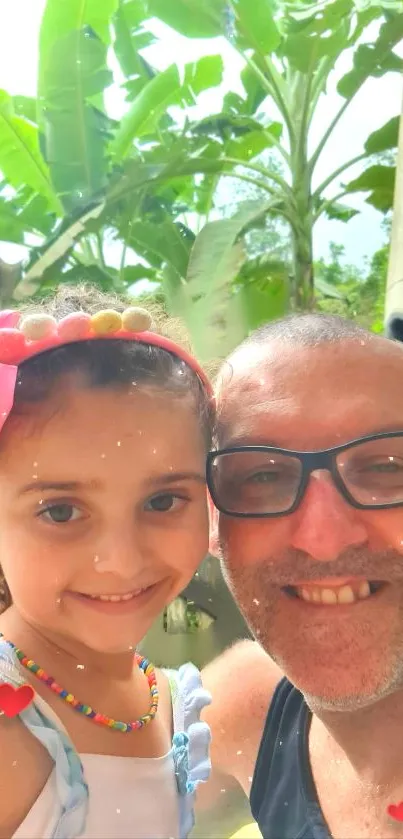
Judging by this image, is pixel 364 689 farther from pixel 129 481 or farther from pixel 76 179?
pixel 76 179

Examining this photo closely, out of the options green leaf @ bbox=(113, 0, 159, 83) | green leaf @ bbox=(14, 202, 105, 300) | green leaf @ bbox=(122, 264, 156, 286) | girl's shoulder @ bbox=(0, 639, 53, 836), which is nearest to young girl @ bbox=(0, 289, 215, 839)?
girl's shoulder @ bbox=(0, 639, 53, 836)

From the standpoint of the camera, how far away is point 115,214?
1.24m

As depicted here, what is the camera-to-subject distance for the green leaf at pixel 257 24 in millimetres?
1286

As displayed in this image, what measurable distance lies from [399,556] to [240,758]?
335mm

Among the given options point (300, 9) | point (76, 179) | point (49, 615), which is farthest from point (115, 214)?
point (49, 615)

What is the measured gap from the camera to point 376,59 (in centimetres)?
134

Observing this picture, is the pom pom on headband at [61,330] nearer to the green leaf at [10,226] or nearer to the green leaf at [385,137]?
the green leaf at [10,226]

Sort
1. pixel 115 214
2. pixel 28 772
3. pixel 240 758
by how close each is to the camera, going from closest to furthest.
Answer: pixel 28 772
pixel 240 758
pixel 115 214

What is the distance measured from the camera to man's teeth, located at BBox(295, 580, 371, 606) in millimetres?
571

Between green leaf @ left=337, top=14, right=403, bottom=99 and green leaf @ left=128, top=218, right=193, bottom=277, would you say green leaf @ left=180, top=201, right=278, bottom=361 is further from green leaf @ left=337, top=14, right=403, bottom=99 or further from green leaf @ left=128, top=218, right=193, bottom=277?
green leaf @ left=337, top=14, right=403, bottom=99

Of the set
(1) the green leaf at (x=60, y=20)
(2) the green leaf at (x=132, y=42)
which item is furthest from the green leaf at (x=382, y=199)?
(1) the green leaf at (x=60, y=20)

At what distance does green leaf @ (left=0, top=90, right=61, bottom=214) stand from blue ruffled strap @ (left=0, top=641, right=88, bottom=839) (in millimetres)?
1127

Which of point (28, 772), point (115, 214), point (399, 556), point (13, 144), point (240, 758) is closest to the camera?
point (28, 772)

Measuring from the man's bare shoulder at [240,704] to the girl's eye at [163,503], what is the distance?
338 mm
